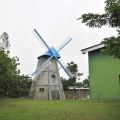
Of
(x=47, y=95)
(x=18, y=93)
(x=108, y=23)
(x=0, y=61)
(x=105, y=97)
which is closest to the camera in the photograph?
(x=108, y=23)

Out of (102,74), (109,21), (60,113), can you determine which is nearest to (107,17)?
(109,21)

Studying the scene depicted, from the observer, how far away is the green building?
35.3 meters

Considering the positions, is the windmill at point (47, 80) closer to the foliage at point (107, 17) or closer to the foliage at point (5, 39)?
the foliage at point (5, 39)

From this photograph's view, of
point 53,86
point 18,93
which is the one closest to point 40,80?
point 53,86

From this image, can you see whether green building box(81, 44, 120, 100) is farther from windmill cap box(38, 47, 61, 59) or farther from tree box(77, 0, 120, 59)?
tree box(77, 0, 120, 59)

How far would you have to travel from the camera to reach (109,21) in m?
12.0

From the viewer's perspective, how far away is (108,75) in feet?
119

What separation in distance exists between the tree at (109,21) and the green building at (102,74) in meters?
22.5

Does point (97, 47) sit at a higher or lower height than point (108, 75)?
higher

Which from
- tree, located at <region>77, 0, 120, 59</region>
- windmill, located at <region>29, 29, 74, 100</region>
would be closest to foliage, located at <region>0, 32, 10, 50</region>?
windmill, located at <region>29, 29, 74, 100</region>

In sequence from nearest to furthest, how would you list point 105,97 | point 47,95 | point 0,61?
point 0,61 < point 105,97 < point 47,95

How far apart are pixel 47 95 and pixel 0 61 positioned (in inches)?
777

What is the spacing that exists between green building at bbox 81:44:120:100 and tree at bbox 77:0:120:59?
885 inches

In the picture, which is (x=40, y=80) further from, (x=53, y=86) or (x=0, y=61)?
(x=0, y=61)
